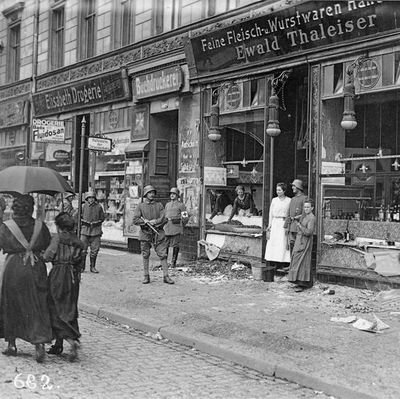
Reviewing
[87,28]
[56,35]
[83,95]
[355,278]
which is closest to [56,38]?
[56,35]

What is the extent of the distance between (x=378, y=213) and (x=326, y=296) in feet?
5.77

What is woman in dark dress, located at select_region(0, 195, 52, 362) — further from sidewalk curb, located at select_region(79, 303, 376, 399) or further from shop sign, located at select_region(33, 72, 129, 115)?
shop sign, located at select_region(33, 72, 129, 115)

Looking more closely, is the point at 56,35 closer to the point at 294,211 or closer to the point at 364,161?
the point at 294,211

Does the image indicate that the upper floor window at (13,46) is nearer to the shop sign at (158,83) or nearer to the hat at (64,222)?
the shop sign at (158,83)

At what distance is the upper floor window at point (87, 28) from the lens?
17547 millimetres

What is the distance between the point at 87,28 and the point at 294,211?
1057 cm

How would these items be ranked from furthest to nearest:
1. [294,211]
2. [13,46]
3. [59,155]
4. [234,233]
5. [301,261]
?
[13,46] → [59,155] → [234,233] → [294,211] → [301,261]

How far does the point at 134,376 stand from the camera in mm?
5453

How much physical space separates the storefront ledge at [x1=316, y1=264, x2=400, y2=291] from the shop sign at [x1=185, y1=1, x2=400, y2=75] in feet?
12.8

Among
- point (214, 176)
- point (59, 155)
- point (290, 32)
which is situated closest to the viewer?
point (290, 32)

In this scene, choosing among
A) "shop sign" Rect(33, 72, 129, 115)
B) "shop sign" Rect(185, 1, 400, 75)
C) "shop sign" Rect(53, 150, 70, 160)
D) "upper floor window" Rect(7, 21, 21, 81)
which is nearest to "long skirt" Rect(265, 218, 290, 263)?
"shop sign" Rect(185, 1, 400, 75)

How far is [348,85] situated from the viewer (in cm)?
995

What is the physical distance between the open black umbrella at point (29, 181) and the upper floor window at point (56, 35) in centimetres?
1397

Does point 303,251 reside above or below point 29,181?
below
